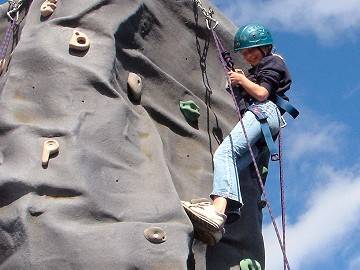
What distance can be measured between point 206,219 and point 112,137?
0.62 metres

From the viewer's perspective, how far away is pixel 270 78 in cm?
561

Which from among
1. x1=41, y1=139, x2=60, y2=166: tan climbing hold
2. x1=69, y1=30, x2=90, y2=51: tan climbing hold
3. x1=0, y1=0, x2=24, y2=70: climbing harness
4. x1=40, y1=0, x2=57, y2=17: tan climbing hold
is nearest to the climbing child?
x1=41, y1=139, x2=60, y2=166: tan climbing hold

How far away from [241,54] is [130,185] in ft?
6.01

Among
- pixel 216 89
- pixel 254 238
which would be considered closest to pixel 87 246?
pixel 254 238

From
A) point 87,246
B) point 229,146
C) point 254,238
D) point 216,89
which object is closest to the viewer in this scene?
point 87,246

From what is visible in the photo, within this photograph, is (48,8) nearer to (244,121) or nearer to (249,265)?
(244,121)

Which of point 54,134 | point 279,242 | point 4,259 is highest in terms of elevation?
point 279,242

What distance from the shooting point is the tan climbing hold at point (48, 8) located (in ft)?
18.2

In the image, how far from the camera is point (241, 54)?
640cm

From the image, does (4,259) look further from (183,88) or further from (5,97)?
(183,88)

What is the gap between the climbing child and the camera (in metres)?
5.06

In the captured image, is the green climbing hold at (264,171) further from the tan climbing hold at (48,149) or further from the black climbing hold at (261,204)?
the tan climbing hold at (48,149)

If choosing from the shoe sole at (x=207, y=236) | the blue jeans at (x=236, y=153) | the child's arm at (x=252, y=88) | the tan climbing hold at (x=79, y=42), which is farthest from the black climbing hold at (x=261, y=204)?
the tan climbing hold at (x=79, y=42)

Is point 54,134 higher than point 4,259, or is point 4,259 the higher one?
point 54,134
